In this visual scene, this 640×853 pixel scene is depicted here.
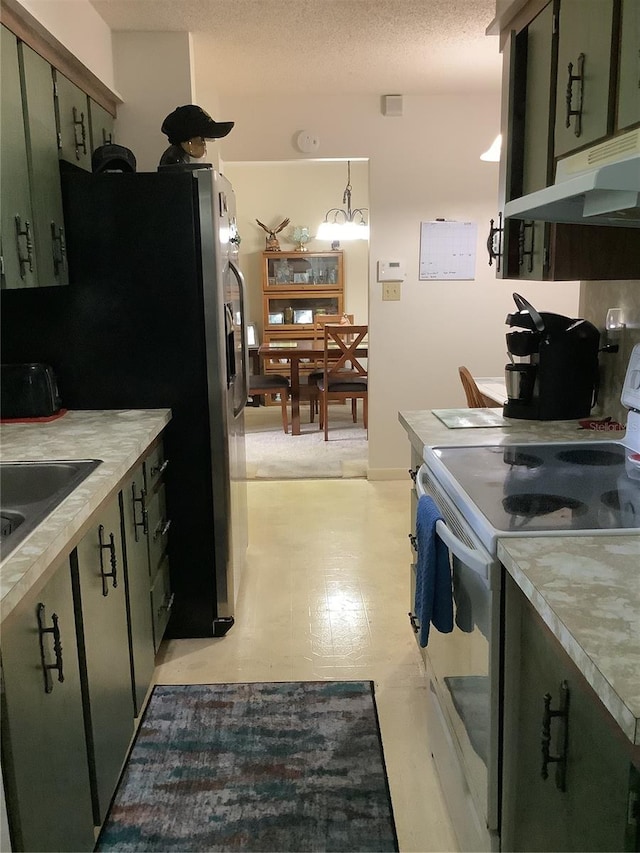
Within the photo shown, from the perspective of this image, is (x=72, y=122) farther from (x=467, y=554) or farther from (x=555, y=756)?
(x=555, y=756)

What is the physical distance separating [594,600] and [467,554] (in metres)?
0.37

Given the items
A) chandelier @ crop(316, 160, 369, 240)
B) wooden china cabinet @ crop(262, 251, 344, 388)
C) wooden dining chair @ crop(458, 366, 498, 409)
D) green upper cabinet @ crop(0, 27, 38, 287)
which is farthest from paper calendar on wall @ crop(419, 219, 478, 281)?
wooden china cabinet @ crop(262, 251, 344, 388)

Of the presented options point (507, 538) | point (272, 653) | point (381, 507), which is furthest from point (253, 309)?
point (507, 538)

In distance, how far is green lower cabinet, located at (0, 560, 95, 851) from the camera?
115 centimetres

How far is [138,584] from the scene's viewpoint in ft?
7.06

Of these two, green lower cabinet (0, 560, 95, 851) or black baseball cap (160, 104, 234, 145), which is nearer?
green lower cabinet (0, 560, 95, 851)

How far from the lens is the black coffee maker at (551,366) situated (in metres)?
2.34

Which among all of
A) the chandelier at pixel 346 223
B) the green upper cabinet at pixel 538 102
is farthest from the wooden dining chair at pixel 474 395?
the chandelier at pixel 346 223

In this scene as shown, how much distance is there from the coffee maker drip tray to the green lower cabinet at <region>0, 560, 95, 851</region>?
2.82 ft

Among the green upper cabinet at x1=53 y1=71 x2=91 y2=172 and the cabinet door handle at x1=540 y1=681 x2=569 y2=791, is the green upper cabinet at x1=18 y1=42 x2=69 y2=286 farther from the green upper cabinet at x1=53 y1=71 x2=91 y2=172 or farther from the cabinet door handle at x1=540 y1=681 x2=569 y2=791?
the cabinet door handle at x1=540 y1=681 x2=569 y2=791

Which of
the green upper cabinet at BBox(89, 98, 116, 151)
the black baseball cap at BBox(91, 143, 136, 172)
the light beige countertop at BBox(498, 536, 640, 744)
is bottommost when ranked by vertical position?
the light beige countertop at BBox(498, 536, 640, 744)

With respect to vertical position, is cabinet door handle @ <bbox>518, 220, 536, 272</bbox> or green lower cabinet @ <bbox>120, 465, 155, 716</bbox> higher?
cabinet door handle @ <bbox>518, 220, 536, 272</bbox>

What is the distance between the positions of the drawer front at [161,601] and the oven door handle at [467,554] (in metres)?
1.17

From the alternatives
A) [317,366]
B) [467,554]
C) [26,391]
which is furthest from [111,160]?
[317,366]
